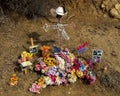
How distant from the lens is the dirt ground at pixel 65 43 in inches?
209

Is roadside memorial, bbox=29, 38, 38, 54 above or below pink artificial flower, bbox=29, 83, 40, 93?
above

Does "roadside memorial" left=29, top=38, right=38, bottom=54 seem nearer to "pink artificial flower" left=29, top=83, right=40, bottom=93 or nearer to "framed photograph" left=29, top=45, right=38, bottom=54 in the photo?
"framed photograph" left=29, top=45, right=38, bottom=54

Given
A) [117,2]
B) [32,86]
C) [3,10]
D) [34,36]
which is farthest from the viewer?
[117,2]

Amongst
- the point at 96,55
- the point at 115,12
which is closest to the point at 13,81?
the point at 96,55

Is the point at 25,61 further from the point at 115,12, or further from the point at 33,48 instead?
the point at 115,12

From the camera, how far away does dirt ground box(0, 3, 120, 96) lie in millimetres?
5305

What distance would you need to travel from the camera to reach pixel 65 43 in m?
6.05

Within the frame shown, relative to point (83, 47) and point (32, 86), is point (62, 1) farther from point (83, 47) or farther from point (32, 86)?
point (32, 86)

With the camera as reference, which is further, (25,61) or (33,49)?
(33,49)

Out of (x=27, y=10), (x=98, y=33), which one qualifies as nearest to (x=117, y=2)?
(x=98, y=33)

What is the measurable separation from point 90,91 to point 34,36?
1.63 m

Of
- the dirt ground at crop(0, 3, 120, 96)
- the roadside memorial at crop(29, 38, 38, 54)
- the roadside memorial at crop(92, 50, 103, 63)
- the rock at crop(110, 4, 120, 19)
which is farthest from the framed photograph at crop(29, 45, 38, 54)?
the rock at crop(110, 4, 120, 19)

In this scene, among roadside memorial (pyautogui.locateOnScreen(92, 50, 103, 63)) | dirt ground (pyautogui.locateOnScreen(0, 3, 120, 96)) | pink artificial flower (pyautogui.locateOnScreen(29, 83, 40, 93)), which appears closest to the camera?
pink artificial flower (pyautogui.locateOnScreen(29, 83, 40, 93))

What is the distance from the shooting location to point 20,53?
226 inches
